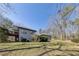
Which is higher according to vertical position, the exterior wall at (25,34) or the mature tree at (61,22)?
the mature tree at (61,22)

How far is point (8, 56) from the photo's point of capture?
2248 millimetres

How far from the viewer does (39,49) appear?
2271mm

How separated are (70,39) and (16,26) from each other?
1.75ft

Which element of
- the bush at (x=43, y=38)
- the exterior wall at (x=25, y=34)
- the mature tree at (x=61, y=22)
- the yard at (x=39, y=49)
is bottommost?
the yard at (x=39, y=49)

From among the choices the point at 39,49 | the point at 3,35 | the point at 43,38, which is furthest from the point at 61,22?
the point at 3,35

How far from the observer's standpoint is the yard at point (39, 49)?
2.25m

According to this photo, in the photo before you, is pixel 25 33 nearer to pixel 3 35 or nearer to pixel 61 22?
pixel 3 35

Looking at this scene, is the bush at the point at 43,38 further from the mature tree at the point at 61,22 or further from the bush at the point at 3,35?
the bush at the point at 3,35

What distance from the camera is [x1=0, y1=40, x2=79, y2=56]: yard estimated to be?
2255mm

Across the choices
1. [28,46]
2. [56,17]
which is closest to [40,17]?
[56,17]

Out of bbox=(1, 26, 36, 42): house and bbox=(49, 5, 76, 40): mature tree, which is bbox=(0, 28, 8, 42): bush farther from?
bbox=(49, 5, 76, 40): mature tree

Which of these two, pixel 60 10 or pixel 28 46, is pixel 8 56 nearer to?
pixel 28 46

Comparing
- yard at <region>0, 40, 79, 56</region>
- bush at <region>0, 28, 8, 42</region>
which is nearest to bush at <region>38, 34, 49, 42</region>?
yard at <region>0, 40, 79, 56</region>

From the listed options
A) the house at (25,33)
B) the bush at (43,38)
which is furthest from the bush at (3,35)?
the bush at (43,38)
